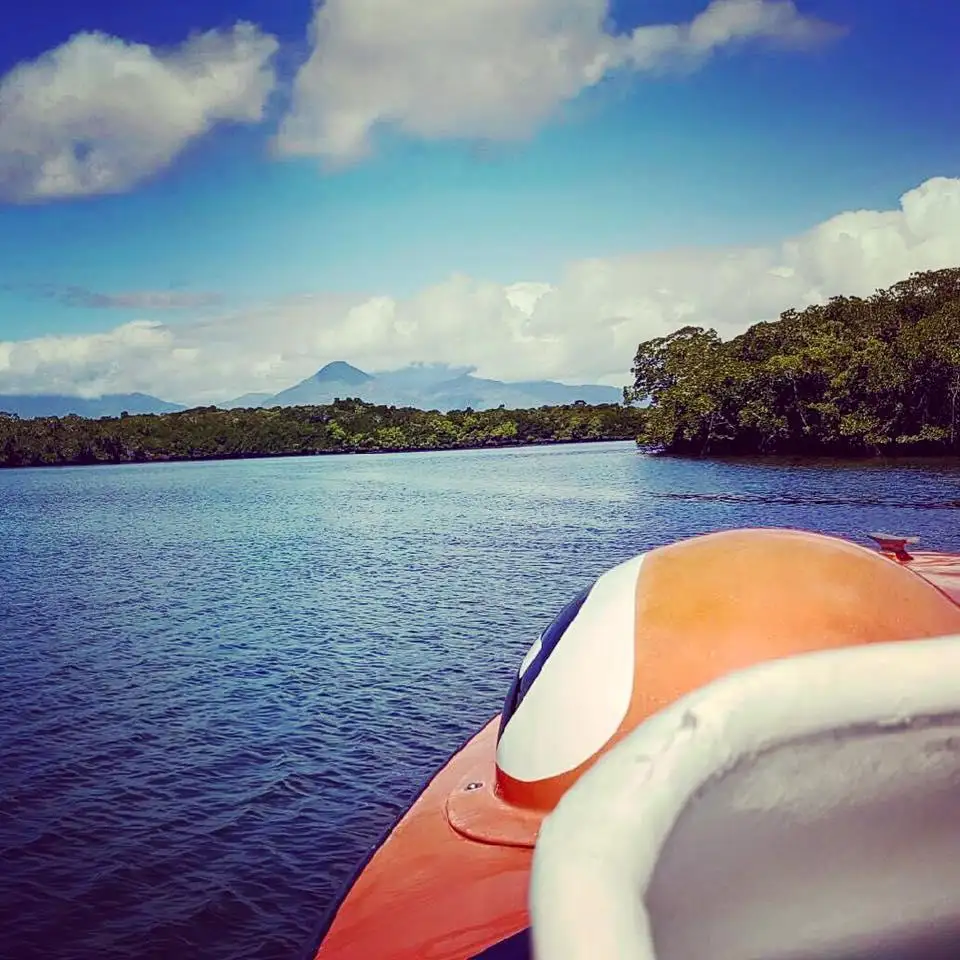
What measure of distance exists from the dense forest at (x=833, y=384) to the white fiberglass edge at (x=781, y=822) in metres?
56.2

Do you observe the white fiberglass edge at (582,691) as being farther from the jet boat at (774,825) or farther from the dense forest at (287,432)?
the dense forest at (287,432)

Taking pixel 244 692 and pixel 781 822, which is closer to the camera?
pixel 781 822

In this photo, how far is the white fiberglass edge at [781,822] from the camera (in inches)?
48.2

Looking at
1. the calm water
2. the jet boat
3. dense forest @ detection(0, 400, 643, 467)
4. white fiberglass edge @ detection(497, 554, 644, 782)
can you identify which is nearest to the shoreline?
dense forest @ detection(0, 400, 643, 467)

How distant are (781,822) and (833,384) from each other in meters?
62.2

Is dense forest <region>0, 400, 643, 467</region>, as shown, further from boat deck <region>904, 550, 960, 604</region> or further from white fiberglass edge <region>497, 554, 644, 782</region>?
white fiberglass edge <region>497, 554, 644, 782</region>

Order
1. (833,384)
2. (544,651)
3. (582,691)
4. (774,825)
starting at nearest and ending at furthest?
(774,825) → (582,691) → (544,651) → (833,384)

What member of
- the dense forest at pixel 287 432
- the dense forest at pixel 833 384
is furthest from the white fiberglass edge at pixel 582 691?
the dense forest at pixel 287 432

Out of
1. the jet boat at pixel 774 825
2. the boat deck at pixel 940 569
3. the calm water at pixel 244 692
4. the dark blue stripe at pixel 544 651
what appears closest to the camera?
the jet boat at pixel 774 825

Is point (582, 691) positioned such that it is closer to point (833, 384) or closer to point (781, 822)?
point (781, 822)

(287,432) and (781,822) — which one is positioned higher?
(287,432)

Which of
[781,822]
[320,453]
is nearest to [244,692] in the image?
[781,822]

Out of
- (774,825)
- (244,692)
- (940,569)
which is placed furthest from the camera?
(244,692)

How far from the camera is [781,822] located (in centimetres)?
145
